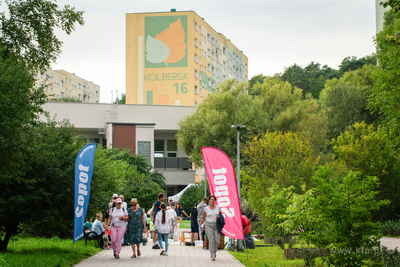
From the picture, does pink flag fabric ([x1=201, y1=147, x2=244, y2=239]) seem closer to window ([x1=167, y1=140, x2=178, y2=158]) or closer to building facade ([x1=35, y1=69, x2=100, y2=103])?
window ([x1=167, y1=140, x2=178, y2=158])

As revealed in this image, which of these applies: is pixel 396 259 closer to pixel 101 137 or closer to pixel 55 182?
pixel 55 182

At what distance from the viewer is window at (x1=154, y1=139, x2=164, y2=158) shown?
2148 inches

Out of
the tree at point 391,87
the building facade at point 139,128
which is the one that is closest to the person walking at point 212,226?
the tree at point 391,87

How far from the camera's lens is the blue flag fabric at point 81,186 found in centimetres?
1279

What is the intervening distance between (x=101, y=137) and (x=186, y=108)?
33.0 feet

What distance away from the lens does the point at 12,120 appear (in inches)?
420

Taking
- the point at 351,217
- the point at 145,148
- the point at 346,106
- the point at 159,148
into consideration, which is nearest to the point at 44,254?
the point at 351,217

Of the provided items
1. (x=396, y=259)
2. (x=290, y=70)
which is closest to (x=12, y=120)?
(x=396, y=259)

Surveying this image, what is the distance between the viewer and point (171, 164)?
52.7m

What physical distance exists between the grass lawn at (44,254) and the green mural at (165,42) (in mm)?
47799

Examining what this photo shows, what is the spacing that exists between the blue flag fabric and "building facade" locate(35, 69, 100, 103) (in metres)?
81.1

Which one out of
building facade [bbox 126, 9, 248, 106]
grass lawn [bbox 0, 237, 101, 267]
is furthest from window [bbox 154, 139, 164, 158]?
grass lawn [bbox 0, 237, 101, 267]

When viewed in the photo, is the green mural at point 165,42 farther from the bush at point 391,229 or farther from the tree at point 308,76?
the bush at point 391,229

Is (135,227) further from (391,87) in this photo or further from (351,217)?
(391,87)
